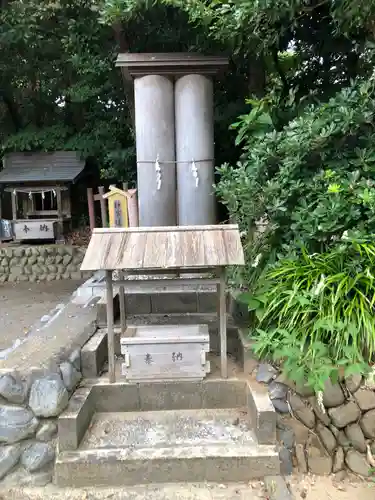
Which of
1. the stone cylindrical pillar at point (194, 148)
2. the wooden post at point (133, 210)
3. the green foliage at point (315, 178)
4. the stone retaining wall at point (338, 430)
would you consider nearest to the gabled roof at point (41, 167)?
the wooden post at point (133, 210)

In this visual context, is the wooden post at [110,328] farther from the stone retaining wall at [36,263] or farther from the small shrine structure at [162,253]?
the stone retaining wall at [36,263]

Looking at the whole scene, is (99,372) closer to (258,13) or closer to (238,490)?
(238,490)

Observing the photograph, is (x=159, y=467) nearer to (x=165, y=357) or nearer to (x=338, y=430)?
(x=165, y=357)

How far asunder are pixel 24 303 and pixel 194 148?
453 centimetres

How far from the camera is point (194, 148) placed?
540 centimetres

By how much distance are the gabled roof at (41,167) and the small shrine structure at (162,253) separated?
694 cm

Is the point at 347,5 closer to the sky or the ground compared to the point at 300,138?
closer to the sky

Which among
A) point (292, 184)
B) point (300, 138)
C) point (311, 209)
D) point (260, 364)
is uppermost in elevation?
point (300, 138)

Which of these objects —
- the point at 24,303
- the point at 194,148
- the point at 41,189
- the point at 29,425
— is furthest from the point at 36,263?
the point at 29,425

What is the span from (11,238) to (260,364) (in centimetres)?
832

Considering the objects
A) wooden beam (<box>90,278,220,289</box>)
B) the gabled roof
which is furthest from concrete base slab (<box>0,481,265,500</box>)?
the gabled roof

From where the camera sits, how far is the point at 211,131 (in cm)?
556

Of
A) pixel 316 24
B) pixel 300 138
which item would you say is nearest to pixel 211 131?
pixel 316 24

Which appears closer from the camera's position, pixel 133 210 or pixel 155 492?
pixel 155 492
